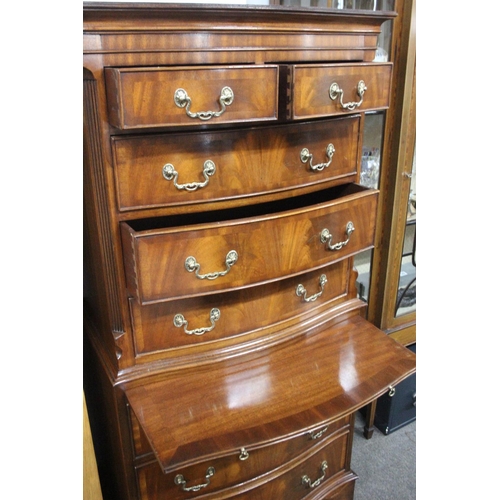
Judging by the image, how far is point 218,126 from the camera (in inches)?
32.4

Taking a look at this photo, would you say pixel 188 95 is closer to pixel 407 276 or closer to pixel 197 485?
pixel 197 485

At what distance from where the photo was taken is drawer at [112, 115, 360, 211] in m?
0.79

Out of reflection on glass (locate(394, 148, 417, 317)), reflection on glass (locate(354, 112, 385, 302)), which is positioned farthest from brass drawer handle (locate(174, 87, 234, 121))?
reflection on glass (locate(394, 148, 417, 317))

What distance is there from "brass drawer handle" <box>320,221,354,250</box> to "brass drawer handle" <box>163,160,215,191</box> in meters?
0.25

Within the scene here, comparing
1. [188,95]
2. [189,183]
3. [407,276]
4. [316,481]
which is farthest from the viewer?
[407,276]

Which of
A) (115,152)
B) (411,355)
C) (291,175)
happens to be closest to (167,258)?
(115,152)

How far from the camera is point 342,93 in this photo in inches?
33.0

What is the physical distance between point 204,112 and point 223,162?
0.13m

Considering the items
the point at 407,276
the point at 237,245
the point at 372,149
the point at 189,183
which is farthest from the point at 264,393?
the point at 407,276

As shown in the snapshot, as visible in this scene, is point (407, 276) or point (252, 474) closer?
point (252, 474)

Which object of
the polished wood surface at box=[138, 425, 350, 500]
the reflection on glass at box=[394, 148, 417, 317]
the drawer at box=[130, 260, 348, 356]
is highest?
the drawer at box=[130, 260, 348, 356]

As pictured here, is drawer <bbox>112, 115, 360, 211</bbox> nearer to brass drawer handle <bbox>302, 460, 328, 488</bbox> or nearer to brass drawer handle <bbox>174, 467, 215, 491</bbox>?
brass drawer handle <bbox>174, 467, 215, 491</bbox>

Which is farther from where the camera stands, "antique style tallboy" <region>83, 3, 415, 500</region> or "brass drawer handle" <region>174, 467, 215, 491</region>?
"brass drawer handle" <region>174, 467, 215, 491</region>

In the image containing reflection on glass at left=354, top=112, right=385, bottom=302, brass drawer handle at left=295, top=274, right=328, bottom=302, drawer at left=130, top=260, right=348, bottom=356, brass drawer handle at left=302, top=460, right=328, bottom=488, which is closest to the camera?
drawer at left=130, top=260, right=348, bottom=356
